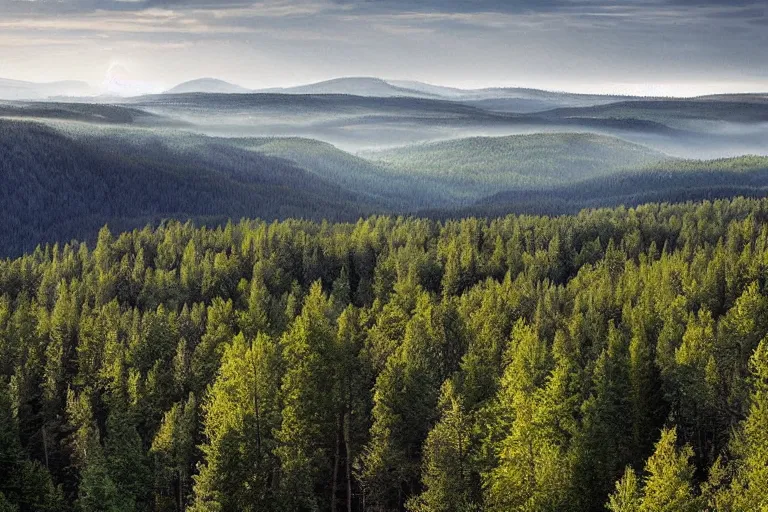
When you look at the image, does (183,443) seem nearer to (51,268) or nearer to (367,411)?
(367,411)

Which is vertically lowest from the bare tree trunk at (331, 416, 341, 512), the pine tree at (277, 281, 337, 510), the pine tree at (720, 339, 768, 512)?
the bare tree trunk at (331, 416, 341, 512)

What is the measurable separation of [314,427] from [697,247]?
101 metres

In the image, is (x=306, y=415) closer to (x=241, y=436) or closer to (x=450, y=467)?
(x=241, y=436)

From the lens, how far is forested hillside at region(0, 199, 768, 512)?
76.2 meters

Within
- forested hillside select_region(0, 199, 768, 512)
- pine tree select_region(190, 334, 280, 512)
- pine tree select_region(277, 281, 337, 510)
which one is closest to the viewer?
forested hillside select_region(0, 199, 768, 512)

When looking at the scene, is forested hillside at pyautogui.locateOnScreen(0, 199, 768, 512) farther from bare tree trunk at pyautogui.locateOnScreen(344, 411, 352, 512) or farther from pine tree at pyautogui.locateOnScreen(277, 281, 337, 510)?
bare tree trunk at pyautogui.locateOnScreen(344, 411, 352, 512)

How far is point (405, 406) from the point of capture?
3462 inches

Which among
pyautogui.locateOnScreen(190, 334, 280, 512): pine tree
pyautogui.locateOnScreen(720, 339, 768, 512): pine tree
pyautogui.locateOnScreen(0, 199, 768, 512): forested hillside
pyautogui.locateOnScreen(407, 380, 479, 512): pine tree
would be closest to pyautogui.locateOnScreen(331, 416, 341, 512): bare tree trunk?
pyautogui.locateOnScreen(0, 199, 768, 512): forested hillside

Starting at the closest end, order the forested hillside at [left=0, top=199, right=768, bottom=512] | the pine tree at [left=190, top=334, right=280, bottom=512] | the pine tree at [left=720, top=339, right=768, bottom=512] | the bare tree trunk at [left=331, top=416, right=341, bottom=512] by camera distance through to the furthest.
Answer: the pine tree at [left=720, top=339, right=768, bottom=512]
the forested hillside at [left=0, top=199, right=768, bottom=512]
the pine tree at [left=190, top=334, right=280, bottom=512]
the bare tree trunk at [left=331, top=416, right=341, bottom=512]

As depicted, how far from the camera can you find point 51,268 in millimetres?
182500

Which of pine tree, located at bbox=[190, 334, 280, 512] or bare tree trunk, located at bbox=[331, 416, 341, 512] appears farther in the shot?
bare tree trunk, located at bbox=[331, 416, 341, 512]

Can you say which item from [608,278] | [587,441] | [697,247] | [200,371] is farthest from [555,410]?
[697,247]

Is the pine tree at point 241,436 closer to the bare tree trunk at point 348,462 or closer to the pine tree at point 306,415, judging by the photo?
the pine tree at point 306,415

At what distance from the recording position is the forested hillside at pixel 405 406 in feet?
250
